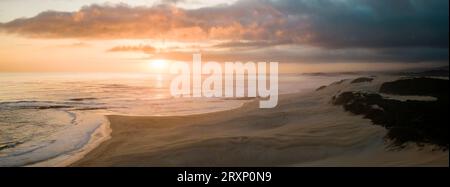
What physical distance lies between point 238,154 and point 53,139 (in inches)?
258

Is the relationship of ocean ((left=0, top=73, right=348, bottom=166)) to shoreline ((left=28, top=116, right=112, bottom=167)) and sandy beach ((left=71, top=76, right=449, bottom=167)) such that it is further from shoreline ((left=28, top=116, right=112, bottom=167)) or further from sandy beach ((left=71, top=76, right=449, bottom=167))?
sandy beach ((left=71, top=76, right=449, bottom=167))

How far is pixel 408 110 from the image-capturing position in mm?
9234

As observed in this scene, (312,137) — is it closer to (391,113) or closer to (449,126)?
(391,113)

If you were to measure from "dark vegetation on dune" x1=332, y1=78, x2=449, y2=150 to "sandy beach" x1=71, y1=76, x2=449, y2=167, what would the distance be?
23 centimetres

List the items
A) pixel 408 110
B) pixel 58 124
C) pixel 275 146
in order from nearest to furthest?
1. pixel 275 146
2. pixel 408 110
3. pixel 58 124

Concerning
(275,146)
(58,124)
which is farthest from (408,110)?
(58,124)

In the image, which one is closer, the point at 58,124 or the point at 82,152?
the point at 82,152

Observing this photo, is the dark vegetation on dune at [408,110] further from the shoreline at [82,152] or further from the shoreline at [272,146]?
Result: the shoreline at [82,152]

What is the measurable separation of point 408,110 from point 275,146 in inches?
117

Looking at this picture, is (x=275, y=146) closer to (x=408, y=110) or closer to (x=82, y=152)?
(x=408, y=110)

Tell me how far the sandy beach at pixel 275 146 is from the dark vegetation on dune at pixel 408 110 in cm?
23

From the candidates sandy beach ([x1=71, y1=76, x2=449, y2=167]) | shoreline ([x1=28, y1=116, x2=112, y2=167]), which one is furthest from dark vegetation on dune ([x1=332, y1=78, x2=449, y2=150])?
shoreline ([x1=28, y1=116, x2=112, y2=167])

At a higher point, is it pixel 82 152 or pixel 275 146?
pixel 275 146

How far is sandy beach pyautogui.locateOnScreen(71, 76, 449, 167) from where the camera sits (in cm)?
752
